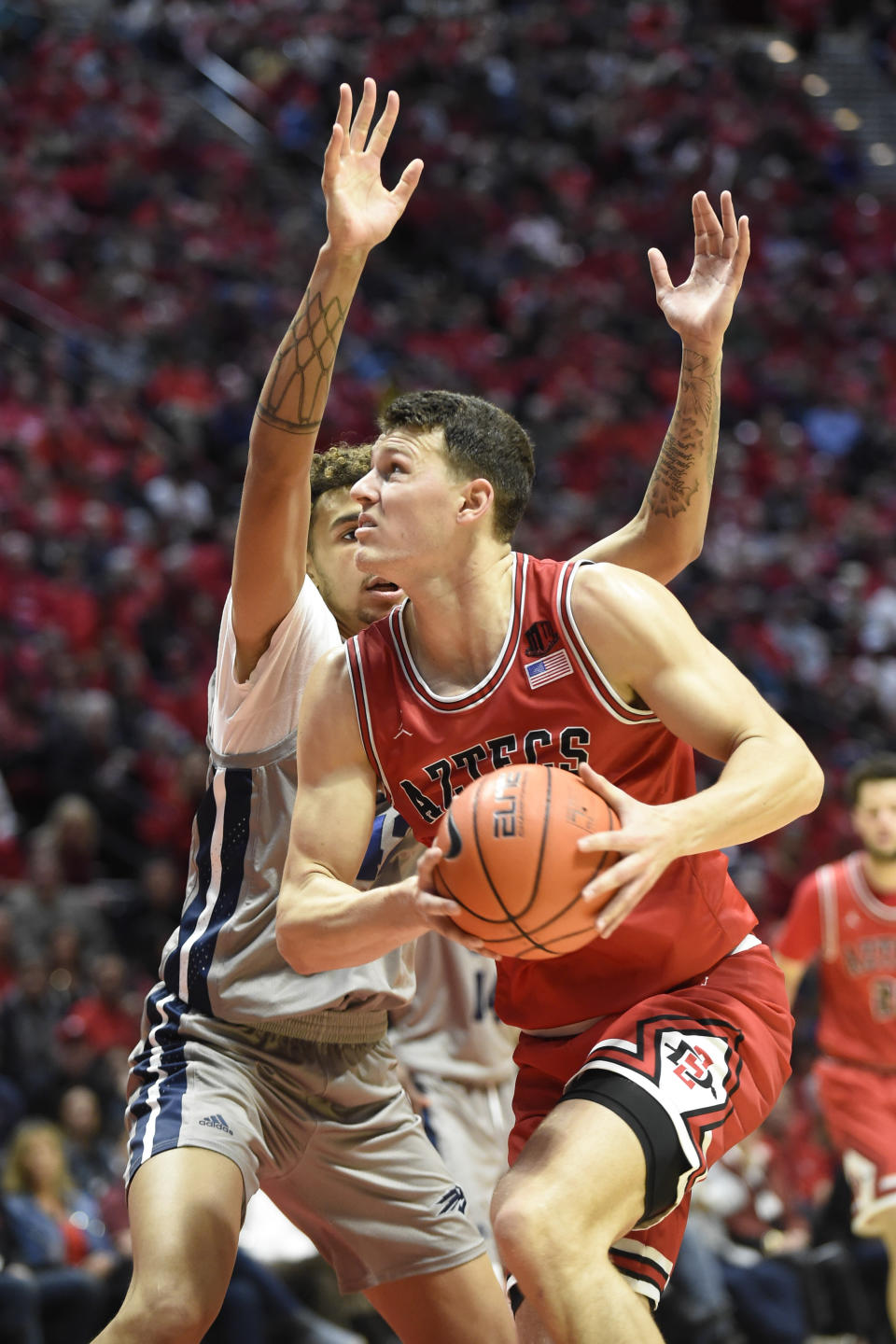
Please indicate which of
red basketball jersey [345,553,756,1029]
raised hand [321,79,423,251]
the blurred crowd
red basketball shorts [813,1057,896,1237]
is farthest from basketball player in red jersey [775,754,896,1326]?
raised hand [321,79,423,251]

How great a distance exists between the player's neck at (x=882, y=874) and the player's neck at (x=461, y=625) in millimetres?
3549

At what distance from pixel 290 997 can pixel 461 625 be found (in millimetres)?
887

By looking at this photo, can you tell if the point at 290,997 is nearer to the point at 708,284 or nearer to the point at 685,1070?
the point at 685,1070

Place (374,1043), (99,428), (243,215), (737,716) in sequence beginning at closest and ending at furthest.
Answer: (737,716), (374,1043), (99,428), (243,215)

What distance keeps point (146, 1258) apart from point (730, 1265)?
15.2 feet

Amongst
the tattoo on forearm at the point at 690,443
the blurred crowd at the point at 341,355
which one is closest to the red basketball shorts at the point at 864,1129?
the blurred crowd at the point at 341,355

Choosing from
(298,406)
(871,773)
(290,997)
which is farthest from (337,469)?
(871,773)

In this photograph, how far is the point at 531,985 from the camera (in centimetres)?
312

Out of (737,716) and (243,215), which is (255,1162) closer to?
(737,716)

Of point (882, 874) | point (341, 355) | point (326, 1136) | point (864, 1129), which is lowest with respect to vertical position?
point (864, 1129)

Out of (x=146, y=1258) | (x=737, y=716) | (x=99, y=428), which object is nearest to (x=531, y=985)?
(x=737, y=716)

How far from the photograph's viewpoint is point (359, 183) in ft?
11.2

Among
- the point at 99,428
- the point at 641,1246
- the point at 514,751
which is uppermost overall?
the point at 99,428

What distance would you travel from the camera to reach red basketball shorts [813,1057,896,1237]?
19.8ft
